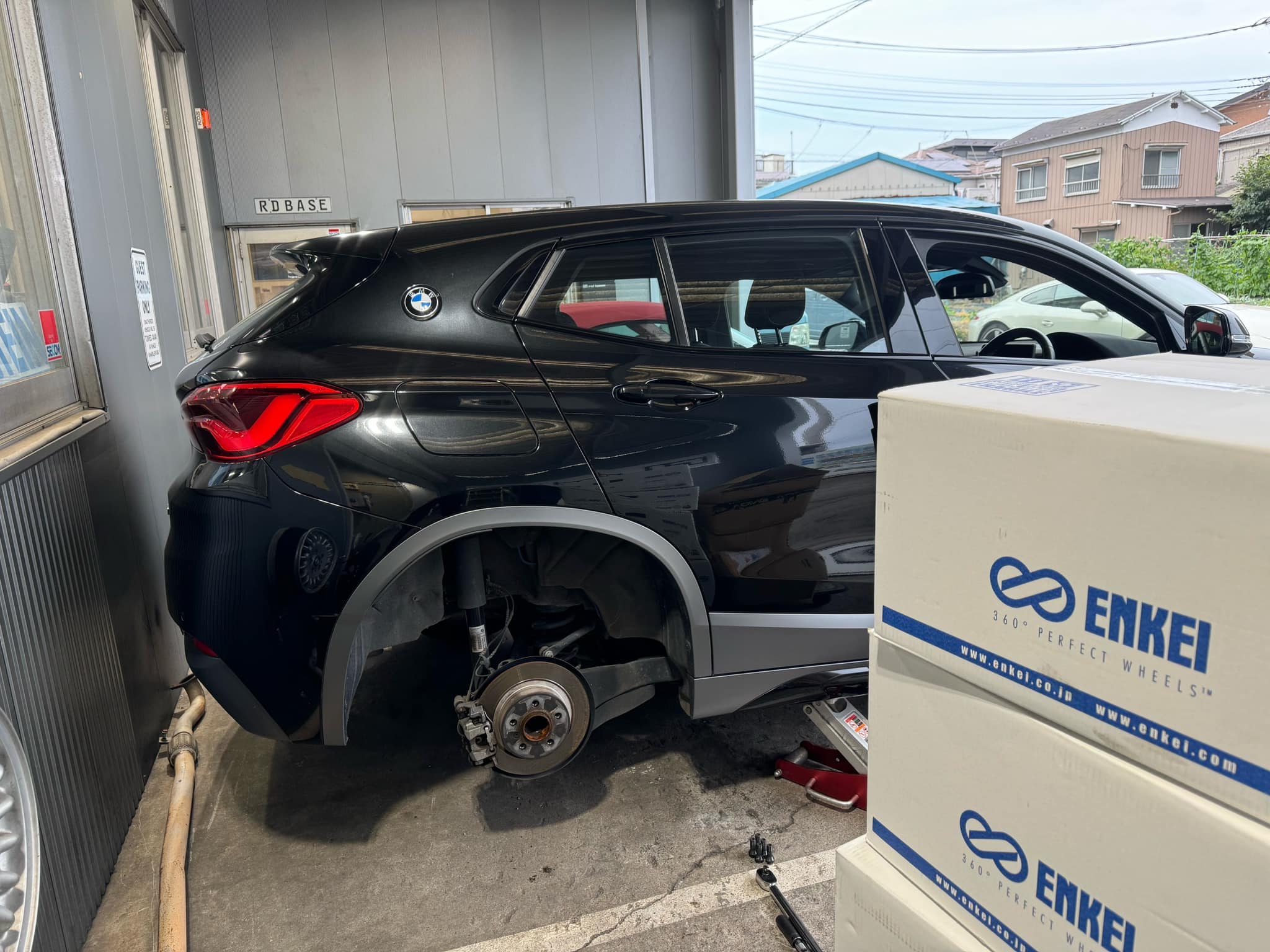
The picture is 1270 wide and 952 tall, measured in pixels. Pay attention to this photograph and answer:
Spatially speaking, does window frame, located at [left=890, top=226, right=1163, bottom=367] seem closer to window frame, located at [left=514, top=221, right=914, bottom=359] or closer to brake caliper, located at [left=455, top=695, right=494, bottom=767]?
window frame, located at [left=514, top=221, right=914, bottom=359]

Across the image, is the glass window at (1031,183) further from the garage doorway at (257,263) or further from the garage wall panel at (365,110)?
the garage doorway at (257,263)

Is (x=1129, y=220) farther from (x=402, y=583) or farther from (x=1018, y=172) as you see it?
(x=402, y=583)

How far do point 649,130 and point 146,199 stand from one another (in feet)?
19.3

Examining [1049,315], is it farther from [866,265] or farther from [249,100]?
[249,100]

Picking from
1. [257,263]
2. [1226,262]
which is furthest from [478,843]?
[1226,262]

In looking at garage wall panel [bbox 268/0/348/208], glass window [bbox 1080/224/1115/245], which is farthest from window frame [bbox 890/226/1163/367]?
glass window [bbox 1080/224/1115/245]

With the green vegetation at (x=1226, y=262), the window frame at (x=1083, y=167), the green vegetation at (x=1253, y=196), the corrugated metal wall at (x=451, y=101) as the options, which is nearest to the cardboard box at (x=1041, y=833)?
the corrugated metal wall at (x=451, y=101)

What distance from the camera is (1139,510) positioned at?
83cm

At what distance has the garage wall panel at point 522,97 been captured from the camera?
7805mm

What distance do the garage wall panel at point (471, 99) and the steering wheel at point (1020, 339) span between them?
6.21 meters

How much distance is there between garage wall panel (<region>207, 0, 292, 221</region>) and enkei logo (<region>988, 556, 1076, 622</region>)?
7.85m

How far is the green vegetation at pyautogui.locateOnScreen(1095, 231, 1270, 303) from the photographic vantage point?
10.3m

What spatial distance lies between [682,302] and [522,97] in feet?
21.5

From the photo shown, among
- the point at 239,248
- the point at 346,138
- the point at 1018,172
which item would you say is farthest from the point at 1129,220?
the point at 239,248
